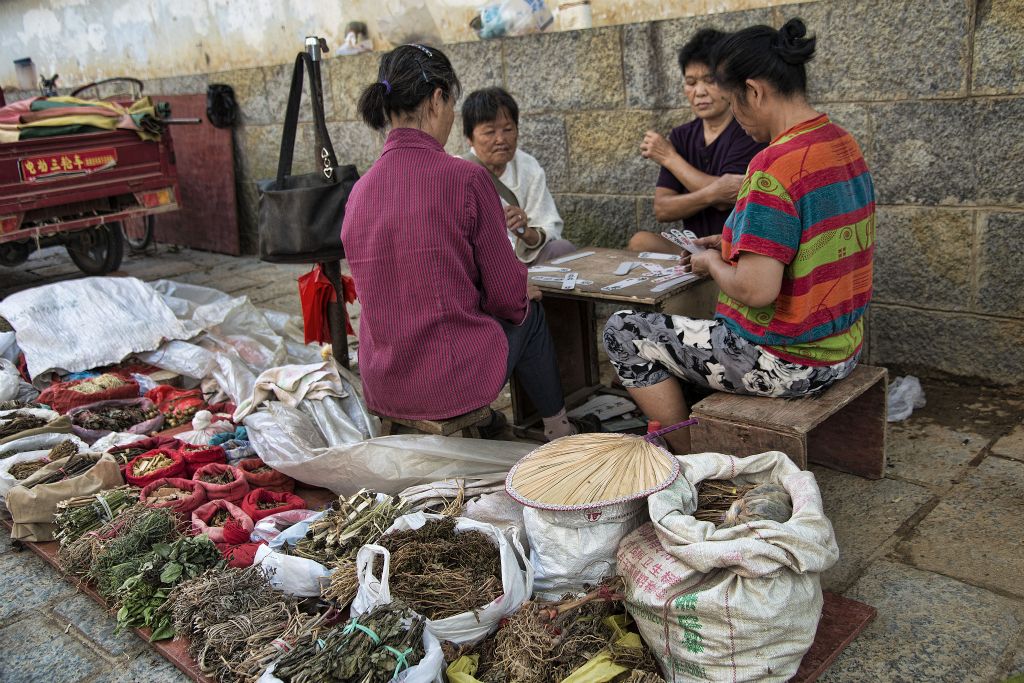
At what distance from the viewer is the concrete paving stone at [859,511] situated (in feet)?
9.46

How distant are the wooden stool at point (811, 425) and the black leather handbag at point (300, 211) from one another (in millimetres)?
1887

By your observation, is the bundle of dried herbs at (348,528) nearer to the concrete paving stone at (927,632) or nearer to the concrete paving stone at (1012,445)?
the concrete paving stone at (927,632)

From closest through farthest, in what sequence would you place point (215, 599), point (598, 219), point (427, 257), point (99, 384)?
point (215, 599), point (427, 257), point (99, 384), point (598, 219)

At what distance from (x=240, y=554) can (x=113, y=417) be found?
70.3 inches

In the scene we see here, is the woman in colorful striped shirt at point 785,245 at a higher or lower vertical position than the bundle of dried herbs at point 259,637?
higher

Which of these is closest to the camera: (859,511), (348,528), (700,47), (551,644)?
(551,644)

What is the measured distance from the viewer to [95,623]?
3008 mm

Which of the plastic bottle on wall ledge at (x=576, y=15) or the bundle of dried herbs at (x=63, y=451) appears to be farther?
the plastic bottle on wall ledge at (x=576, y=15)

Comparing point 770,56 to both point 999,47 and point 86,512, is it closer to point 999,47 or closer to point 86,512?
point 999,47

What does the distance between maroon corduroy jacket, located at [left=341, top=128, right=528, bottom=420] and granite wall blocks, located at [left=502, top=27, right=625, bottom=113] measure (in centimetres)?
239

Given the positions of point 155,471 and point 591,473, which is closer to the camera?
point 591,473

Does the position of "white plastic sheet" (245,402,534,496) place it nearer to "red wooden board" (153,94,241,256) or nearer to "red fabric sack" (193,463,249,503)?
"red fabric sack" (193,463,249,503)

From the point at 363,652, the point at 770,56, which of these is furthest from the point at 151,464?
the point at 770,56

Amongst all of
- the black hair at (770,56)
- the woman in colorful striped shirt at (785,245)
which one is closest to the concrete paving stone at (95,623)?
the woman in colorful striped shirt at (785,245)
